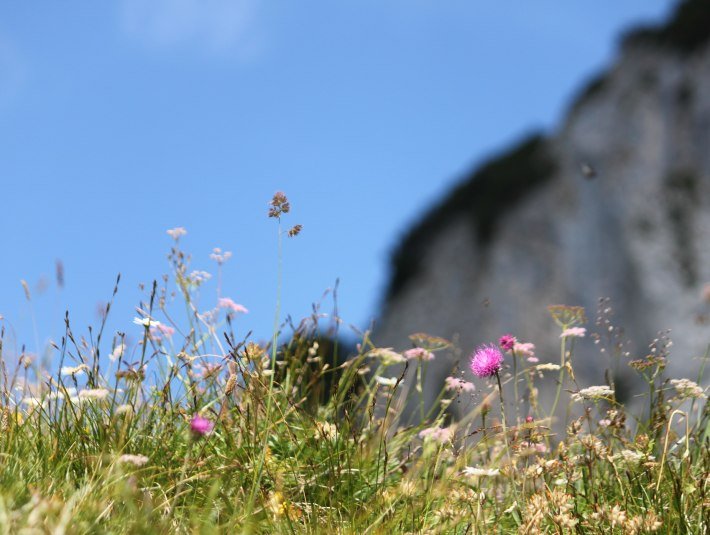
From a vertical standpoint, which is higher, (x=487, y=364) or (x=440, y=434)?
(x=487, y=364)

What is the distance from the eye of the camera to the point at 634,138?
24.8 metres

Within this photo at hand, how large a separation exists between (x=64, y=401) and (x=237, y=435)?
0.90m

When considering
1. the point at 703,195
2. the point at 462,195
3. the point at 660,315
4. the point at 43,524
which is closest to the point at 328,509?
the point at 43,524

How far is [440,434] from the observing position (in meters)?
4.39

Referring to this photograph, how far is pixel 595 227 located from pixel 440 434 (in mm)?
21535

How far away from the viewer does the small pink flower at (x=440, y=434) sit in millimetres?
4179

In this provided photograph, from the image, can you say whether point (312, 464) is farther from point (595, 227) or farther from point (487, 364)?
point (595, 227)

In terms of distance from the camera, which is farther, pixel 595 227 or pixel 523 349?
pixel 595 227

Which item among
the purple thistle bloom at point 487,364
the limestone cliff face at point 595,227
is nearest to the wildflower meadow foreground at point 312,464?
the purple thistle bloom at point 487,364

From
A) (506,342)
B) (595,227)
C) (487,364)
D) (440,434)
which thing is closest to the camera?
(487,364)

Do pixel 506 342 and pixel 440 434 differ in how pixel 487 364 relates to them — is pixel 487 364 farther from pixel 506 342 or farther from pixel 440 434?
pixel 440 434

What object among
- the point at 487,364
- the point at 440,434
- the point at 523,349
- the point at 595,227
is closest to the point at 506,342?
the point at 487,364

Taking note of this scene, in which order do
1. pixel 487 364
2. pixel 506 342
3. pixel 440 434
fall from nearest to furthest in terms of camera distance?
pixel 487 364 → pixel 506 342 → pixel 440 434

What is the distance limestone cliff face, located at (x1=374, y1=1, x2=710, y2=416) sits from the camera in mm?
22781
